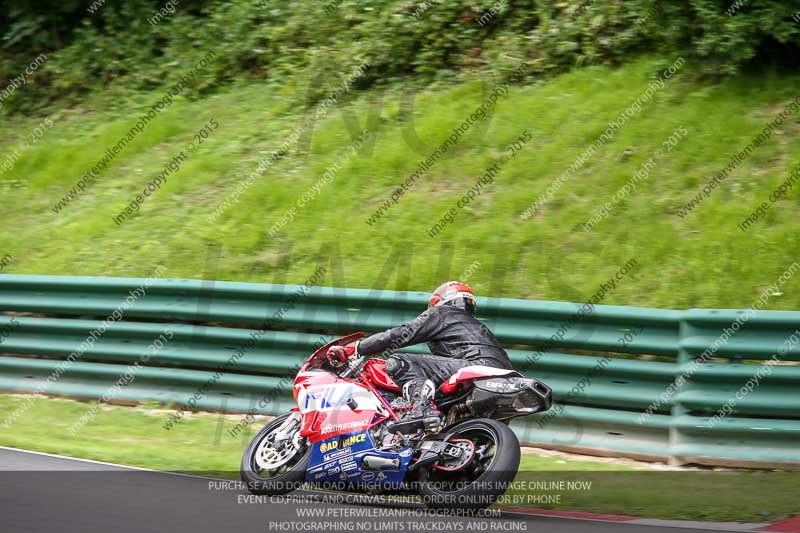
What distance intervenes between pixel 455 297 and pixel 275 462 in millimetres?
1772

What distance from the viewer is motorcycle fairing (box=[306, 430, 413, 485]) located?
704 centimetres

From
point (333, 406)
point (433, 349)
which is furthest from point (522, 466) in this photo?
point (333, 406)

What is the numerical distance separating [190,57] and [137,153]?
2.48m

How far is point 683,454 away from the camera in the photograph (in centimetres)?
844

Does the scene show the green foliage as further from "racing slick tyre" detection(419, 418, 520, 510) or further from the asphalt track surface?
the asphalt track surface

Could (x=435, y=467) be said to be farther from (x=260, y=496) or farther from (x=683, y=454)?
(x=683, y=454)

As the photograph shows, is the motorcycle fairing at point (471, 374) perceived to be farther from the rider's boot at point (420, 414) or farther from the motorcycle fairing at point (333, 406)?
the motorcycle fairing at point (333, 406)

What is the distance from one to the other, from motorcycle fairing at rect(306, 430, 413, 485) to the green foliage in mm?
7070

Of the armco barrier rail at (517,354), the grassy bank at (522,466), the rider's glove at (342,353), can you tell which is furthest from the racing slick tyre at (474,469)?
the armco barrier rail at (517,354)

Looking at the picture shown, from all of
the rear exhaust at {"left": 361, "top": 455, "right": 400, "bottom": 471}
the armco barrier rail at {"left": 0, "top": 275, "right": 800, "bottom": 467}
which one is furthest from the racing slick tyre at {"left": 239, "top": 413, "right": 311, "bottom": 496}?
the armco barrier rail at {"left": 0, "top": 275, "right": 800, "bottom": 467}

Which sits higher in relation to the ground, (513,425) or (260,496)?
(260,496)

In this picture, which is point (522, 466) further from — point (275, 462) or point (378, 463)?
point (275, 462)

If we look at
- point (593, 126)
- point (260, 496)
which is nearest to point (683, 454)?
point (260, 496)

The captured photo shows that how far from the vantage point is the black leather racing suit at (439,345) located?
726 cm
